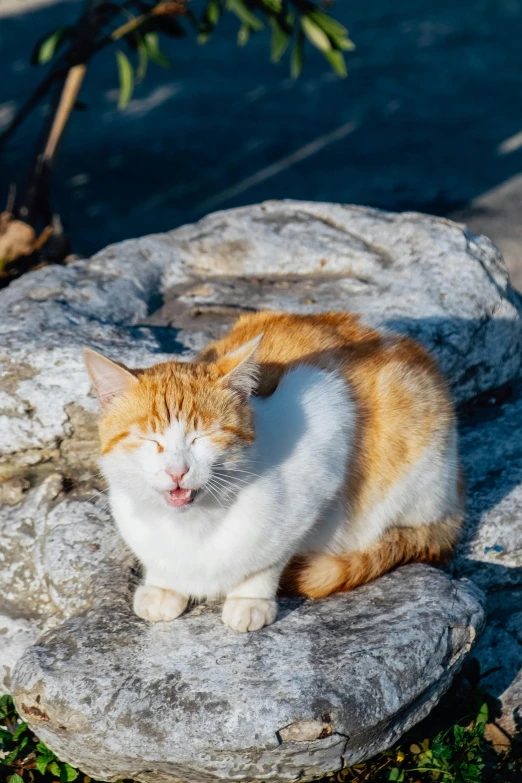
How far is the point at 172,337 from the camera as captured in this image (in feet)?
12.0

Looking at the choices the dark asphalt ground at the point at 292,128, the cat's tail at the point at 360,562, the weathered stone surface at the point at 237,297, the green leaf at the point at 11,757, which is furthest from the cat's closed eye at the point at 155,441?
the dark asphalt ground at the point at 292,128

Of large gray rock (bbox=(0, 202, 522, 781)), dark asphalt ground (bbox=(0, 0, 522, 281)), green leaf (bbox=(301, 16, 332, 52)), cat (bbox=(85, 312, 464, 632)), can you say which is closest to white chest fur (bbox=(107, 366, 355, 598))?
cat (bbox=(85, 312, 464, 632))

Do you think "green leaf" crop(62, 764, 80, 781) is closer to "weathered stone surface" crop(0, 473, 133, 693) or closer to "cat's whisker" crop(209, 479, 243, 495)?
"weathered stone surface" crop(0, 473, 133, 693)

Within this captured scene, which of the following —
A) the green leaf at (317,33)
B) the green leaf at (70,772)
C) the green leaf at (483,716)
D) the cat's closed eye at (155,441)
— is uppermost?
the cat's closed eye at (155,441)

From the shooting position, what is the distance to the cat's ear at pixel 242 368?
240 cm

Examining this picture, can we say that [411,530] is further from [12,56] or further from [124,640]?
[12,56]

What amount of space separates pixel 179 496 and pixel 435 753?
1175 mm

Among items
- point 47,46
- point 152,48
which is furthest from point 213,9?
point 47,46

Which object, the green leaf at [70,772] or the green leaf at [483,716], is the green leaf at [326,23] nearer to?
the green leaf at [483,716]

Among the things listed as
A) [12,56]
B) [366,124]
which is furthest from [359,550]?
[12,56]

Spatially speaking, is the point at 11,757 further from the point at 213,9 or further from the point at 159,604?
the point at 213,9

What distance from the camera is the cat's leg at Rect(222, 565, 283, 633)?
2668 millimetres

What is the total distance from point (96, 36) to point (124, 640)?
3.89m

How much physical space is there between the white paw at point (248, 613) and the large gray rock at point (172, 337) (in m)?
0.04
